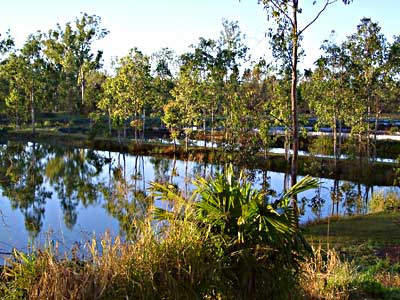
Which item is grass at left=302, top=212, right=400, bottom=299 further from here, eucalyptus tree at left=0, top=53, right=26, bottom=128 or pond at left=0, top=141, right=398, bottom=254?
eucalyptus tree at left=0, top=53, right=26, bottom=128

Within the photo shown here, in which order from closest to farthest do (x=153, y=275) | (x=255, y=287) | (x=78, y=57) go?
(x=153, y=275) < (x=255, y=287) < (x=78, y=57)

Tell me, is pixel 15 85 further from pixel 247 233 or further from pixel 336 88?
pixel 247 233

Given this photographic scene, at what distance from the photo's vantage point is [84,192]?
24875 millimetres

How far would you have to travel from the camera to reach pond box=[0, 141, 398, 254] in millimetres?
16016

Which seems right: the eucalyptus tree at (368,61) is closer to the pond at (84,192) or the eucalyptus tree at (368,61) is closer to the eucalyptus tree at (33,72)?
the pond at (84,192)

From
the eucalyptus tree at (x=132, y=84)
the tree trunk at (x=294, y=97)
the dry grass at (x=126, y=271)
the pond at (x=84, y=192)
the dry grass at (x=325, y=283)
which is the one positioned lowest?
the pond at (x=84, y=192)

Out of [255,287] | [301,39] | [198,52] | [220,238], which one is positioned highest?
[198,52]

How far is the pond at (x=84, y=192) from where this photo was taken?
1602 centimetres

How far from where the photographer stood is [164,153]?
38.8 m

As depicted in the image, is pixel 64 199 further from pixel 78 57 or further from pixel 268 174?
pixel 78 57

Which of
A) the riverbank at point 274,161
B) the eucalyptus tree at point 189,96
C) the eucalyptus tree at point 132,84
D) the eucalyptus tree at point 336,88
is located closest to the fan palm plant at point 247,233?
the riverbank at point 274,161

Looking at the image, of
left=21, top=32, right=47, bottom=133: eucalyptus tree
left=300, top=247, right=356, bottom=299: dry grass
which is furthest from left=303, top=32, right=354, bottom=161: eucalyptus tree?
left=21, top=32, right=47, bottom=133: eucalyptus tree

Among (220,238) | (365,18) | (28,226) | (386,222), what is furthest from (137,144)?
(220,238)

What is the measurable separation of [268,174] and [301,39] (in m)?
18.9
